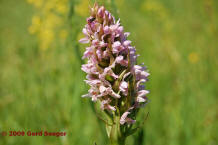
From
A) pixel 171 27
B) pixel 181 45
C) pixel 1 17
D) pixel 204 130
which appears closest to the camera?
pixel 204 130

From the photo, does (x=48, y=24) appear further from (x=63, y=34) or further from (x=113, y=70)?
(x=113, y=70)

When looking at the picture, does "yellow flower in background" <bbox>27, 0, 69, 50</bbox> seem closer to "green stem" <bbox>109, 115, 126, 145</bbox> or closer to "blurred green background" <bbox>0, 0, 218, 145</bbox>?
"blurred green background" <bbox>0, 0, 218, 145</bbox>

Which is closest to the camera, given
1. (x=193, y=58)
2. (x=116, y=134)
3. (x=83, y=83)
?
(x=116, y=134)

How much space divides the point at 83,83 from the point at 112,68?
24.7 inches

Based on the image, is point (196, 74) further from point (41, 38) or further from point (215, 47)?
point (41, 38)

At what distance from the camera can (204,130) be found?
3367mm

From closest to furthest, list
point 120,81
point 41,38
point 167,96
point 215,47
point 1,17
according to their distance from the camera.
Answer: point 120,81, point 167,96, point 41,38, point 215,47, point 1,17

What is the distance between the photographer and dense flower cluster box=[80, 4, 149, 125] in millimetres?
1542

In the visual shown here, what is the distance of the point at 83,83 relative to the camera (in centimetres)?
215

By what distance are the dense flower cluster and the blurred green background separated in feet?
0.98

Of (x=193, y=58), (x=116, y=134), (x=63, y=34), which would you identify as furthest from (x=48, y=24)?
(x=116, y=134)

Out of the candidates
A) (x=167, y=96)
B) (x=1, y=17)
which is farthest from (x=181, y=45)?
(x=1, y=17)

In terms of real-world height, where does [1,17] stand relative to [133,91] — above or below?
above

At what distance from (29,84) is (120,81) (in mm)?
3875
